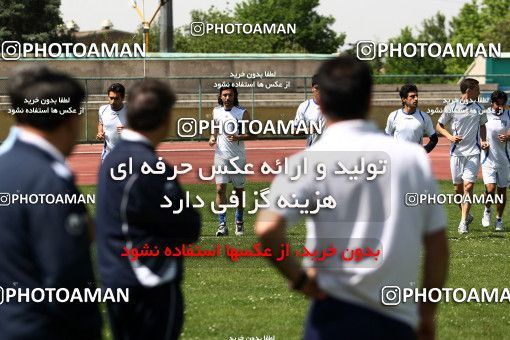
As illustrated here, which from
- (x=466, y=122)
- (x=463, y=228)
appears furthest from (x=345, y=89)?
(x=466, y=122)

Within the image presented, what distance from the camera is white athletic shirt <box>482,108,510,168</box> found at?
18.0 metres

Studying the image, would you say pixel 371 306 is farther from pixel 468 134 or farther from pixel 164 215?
pixel 468 134

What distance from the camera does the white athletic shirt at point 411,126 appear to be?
16.3 metres

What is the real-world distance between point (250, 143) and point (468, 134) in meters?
21.5

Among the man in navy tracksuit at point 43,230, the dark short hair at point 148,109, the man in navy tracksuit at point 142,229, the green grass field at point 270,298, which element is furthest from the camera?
the green grass field at point 270,298

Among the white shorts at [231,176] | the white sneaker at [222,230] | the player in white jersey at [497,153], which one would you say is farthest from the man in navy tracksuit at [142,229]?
the player in white jersey at [497,153]

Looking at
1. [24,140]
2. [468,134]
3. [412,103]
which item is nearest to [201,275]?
[412,103]

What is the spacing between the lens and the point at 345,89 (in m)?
4.46

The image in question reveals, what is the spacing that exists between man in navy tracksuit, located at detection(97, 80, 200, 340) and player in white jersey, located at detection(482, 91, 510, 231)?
12723mm

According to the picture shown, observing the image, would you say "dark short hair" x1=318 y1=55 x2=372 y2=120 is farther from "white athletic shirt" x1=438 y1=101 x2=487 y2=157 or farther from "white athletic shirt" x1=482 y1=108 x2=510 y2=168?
"white athletic shirt" x1=482 y1=108 x2=510 y2=168

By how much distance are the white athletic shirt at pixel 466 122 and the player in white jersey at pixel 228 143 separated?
3.25 metres

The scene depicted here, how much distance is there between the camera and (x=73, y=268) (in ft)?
14.2

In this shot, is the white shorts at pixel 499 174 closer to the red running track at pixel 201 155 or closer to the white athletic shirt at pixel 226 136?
the white athletic shirt at pixel 226 136

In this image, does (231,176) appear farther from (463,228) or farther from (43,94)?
(43,94)
